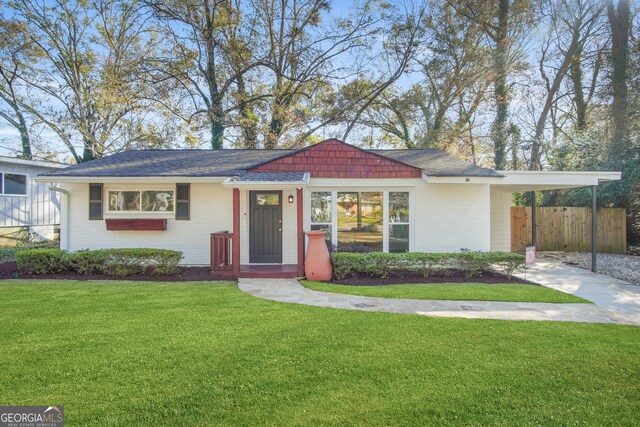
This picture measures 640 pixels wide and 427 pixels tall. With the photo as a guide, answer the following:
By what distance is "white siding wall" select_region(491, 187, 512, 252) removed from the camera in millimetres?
11555

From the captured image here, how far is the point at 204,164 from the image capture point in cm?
1044

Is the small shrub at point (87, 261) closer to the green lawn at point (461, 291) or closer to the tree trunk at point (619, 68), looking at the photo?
the green lawn at point (461, 291)

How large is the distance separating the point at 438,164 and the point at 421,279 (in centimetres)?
387

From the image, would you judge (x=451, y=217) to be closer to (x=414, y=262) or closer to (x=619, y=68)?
(x=414, y=262)

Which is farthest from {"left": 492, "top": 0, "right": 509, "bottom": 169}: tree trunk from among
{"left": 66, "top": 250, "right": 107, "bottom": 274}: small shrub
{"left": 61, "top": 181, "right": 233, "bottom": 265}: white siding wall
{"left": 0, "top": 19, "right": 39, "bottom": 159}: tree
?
{"left": 0, "top": 19, "right": 39, "bottom": 159}: tree

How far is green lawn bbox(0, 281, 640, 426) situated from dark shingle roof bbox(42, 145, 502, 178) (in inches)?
189

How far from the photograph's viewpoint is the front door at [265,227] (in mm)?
9453

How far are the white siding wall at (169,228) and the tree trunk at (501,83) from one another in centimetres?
1536

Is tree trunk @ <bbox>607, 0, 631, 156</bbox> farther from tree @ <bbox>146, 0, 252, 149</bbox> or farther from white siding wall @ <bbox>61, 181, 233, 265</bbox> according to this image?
tree @ <bbox>146, 0, 252, 149</bbox>

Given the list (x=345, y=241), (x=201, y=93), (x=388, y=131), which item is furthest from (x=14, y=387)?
(x=388, y=131)

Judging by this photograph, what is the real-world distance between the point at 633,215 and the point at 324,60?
16164 millimetres

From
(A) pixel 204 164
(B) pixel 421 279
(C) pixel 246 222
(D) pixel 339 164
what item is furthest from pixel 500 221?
(A) pixel 204 164

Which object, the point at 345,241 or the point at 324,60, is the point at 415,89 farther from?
the point at 345,241

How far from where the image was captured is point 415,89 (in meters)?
19.9
